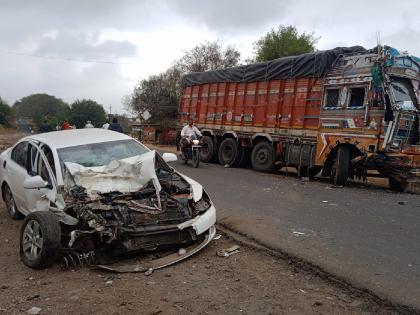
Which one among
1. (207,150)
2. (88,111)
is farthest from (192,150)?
(88,111)

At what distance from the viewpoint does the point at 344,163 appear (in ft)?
37.8

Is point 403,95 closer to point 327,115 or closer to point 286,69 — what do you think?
point 327,115

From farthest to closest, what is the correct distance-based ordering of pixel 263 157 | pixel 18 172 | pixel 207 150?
pixel 207 150 < pixel 263 157 < pixel 18 172

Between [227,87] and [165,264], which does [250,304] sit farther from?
[227,87]

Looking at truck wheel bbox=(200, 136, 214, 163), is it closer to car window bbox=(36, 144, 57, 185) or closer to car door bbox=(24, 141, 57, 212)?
car door bbox=(24, 141, 57, 212)

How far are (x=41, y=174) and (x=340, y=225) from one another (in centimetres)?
433

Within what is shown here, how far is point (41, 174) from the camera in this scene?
19.5 ft

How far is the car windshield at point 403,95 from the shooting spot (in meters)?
10.7

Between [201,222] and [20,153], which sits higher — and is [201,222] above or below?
below

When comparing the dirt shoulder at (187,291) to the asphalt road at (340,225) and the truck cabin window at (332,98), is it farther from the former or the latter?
the truck cabin window at (332,98)

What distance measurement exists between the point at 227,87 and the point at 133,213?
38.9 ft

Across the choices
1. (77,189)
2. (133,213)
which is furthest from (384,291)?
(77,189)

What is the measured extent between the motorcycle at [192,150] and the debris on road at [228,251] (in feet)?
30.5

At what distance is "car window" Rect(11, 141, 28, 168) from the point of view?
6773mm
